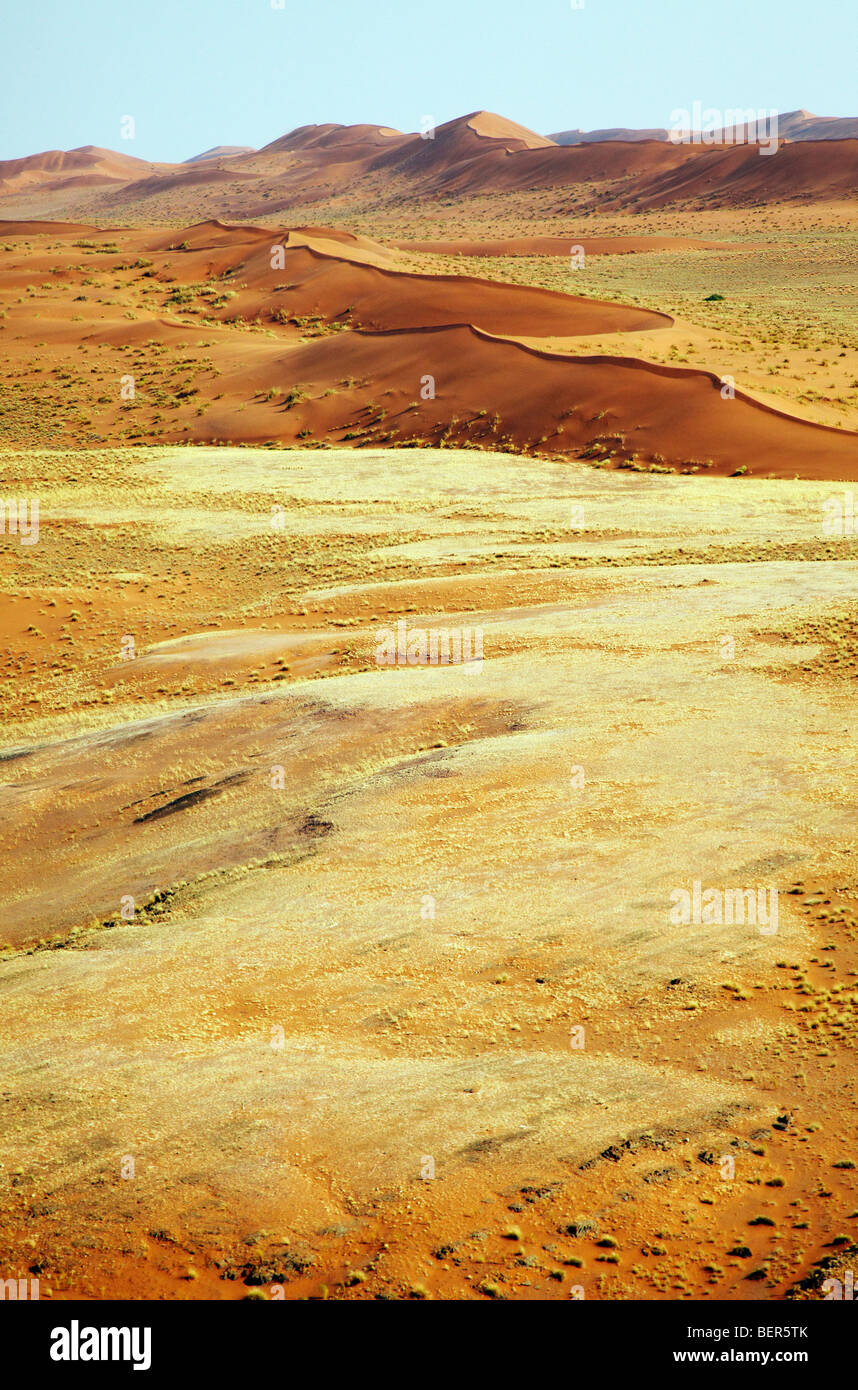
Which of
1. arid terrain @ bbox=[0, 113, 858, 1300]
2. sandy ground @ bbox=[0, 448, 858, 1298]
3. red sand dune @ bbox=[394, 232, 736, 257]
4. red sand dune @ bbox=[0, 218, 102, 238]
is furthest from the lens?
red sand dune @ bbox=[394, 232, 736, 257]

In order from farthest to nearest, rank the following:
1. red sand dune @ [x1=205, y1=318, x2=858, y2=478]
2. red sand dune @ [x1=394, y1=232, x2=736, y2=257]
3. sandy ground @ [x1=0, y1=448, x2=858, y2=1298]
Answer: red sand dune @ [x1=394, y1=232, x2=736, y2=257] → red sand dune @ [x1=205, y1=318, x2=858, y2=478] → sandy ground @ [x1=0, y1=448, x2=858, y2=1298]

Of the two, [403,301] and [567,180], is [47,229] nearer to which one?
[403,301]

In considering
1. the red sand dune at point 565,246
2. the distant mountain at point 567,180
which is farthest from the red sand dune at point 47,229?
the distant mountain at point 567,180

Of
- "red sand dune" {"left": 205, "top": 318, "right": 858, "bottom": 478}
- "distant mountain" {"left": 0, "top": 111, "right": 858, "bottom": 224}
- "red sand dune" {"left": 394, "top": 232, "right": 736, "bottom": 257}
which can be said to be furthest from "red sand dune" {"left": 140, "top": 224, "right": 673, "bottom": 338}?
"distant mountain" {"left": 0, "top": 111, "right": 858, "bottom": 224}

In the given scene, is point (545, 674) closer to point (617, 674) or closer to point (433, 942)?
point (617, 674)

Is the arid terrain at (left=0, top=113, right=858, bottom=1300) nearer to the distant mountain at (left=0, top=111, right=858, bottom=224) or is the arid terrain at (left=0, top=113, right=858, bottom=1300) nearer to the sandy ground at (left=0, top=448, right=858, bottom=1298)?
A: the sandy ground at (left=0, top=448, right=858, bottom=1298)

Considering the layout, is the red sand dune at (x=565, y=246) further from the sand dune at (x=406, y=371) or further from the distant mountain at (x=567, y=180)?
the sand dune at (x=406, y=371)
